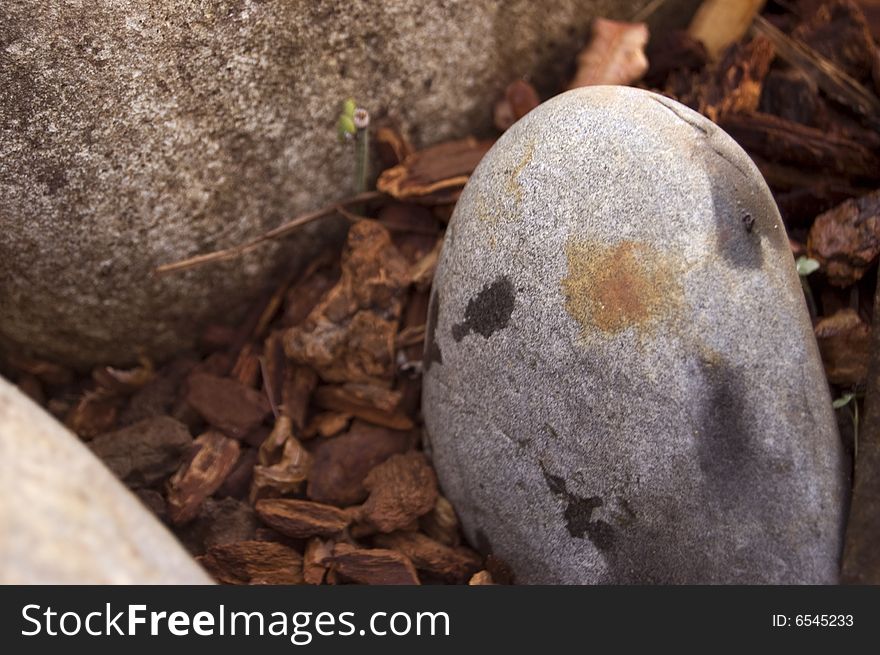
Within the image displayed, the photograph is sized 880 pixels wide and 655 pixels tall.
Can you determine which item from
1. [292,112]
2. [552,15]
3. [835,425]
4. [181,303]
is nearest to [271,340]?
[181,303]

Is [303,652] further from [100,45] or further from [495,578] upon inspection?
[100,45]

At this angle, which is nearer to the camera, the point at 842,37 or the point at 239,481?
the point at 239,481

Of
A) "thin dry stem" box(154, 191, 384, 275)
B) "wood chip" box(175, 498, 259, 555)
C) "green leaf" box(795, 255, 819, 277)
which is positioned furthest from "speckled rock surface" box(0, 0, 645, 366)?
"green leaf" box(795, 255, 819, 277)

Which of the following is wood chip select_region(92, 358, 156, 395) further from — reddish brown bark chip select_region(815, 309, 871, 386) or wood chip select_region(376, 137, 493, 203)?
reddish brown bark chip select_region(815, 309, 871, 386)

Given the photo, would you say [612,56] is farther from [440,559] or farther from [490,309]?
[440,559]

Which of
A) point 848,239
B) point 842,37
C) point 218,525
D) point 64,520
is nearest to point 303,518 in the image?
point 218,525

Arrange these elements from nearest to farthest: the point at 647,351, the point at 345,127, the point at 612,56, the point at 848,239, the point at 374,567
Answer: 1. the point at 647,351
2. the point at 374,567
3. the point at 848,239
4. the point at 345,127
5. the point at 612,56

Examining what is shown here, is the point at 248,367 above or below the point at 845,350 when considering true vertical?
below
